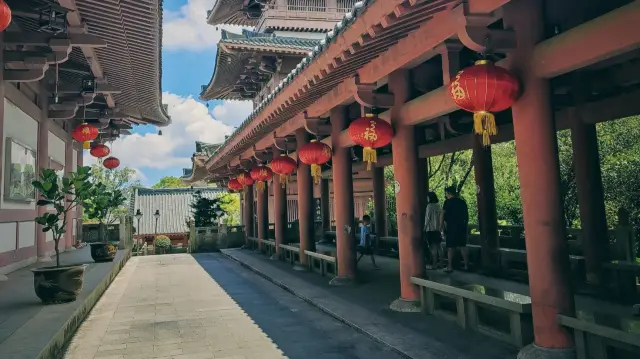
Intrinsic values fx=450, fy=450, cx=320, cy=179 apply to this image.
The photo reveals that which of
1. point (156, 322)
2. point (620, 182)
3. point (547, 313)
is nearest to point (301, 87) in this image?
point (156, 322)

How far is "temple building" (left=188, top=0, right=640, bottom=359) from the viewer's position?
150 inches

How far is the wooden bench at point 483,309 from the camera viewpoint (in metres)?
4.21

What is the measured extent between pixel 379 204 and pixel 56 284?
885cm

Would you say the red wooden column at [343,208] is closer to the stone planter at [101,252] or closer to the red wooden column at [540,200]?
the red wooden column at [540,200]

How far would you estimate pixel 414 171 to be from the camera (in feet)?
19.5

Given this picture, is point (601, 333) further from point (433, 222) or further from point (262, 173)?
point (262, 173)

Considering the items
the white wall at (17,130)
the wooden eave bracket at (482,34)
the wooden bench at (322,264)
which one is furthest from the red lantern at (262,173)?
the wooden eave bracket at (482,34)

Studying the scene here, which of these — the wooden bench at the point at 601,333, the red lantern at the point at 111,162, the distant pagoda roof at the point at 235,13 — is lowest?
the wooden bench at the point at 601,333

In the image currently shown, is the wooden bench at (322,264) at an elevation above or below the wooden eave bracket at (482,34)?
below

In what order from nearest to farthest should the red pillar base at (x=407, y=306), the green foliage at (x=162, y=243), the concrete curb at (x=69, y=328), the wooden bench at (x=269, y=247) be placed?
1. the concrete curb at (x=69, y=328)
2. the red pillar base at (x=407, y=306)
3. the wooden bench at (x=269, y=247)
4. the green foliage at (x=162, y=243)

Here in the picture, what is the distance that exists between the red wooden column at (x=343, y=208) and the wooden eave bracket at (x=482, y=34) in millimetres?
3971

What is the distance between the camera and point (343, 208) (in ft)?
26.2

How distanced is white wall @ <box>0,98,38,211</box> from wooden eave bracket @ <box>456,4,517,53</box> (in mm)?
8008

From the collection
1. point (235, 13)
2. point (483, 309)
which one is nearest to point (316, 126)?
point (483, 309)
